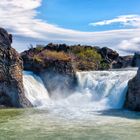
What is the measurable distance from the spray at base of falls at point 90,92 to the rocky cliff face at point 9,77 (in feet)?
6.58

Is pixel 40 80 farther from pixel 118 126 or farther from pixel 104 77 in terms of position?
pixel 118 126

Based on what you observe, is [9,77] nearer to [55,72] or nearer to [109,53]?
[55,72]

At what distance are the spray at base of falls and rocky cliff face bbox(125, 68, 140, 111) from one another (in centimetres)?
158

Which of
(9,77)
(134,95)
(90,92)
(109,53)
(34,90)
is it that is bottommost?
(90,92)

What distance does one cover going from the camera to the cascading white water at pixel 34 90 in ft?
147

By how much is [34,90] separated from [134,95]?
10.5 m

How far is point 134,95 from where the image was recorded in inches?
1608

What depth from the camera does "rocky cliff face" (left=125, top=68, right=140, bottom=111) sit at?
40219 mm

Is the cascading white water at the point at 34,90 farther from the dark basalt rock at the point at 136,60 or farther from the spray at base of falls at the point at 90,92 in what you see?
the dark basalt rock at the point at 136,60

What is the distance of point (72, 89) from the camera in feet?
163

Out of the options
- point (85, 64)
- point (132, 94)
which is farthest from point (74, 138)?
point (85, 64)

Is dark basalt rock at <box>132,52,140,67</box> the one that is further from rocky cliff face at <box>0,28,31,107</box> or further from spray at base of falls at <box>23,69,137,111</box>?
rocky cliff face at <box>0,28,31,107</box>

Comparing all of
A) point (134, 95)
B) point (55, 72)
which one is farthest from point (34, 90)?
point (134, 95)

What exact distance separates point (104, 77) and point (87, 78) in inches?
68.9
